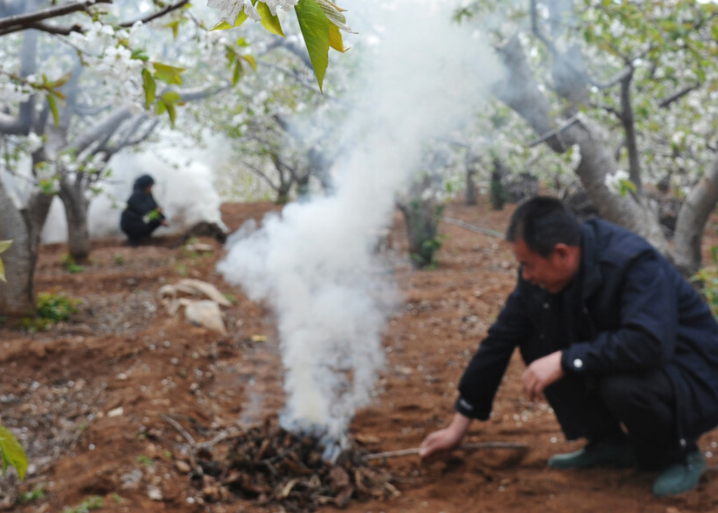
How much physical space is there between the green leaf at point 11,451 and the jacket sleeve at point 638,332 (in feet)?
7.11

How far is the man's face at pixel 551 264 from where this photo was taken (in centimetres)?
275

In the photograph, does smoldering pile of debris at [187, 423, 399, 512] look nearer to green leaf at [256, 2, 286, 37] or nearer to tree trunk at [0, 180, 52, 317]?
green leaf at [256, 2, 286, 37]

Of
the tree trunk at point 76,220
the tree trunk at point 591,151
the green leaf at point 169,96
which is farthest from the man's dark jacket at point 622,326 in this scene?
the tree trunk at point 76,220

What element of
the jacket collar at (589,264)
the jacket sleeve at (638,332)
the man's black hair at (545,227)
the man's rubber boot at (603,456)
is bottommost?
the man's rubber boot at (603,456)

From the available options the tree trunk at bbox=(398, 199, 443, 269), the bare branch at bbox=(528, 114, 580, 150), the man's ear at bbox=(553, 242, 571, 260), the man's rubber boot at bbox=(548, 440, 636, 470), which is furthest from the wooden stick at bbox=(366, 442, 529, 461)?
the tree trunk at bbox=(398, 199, 443, 269)

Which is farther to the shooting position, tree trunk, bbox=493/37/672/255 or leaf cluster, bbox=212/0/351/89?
tree trunk, bbox=493/37/672/255

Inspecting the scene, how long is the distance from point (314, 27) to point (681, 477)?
265 centimetres

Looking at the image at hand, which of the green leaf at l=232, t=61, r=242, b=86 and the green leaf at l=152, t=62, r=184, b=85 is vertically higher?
the green leaf at l=232, t=61, r=242, b=86

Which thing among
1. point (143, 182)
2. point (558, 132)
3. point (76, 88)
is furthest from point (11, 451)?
point (143, 182)

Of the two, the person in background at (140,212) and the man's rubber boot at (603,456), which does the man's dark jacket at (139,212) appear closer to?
the person in background at (140,212)

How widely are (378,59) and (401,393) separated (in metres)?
3.13

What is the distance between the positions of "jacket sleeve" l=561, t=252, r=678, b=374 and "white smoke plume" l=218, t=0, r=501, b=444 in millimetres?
1397

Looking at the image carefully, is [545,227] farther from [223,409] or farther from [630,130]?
[630,130]

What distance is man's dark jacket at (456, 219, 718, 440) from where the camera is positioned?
2576 mm
